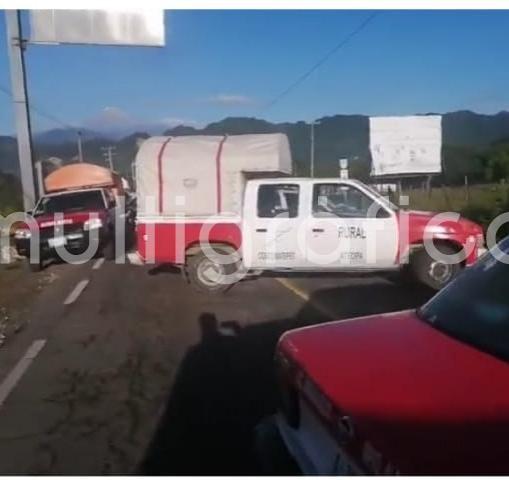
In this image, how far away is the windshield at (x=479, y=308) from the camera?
2592 millimetres

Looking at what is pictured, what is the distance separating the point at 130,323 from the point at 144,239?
2266 millimetres

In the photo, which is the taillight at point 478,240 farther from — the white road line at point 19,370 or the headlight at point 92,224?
the headlight at point 92,224

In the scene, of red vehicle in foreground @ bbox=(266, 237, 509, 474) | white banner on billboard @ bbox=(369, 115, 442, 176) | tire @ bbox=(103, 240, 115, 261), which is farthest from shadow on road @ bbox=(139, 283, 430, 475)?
white banner on billboard @ bbox=(369, 115, 442, 176)

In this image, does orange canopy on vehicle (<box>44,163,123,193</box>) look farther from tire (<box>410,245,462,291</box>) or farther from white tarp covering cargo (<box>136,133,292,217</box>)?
tire (<box>410,245,462,291</box>)

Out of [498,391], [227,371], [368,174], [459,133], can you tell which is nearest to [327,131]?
[459,133]

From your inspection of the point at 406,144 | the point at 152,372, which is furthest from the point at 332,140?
the point at 152,372

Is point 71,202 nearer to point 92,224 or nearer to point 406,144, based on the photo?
point 92,224

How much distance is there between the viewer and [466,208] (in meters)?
18.1

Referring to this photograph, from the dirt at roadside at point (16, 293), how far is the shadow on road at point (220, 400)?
2.35 meters

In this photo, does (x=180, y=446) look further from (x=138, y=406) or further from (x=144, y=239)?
(x=144, y=239)

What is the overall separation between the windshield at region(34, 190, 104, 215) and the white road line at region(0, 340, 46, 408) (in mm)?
7948

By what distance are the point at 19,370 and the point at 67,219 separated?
26.5 feet

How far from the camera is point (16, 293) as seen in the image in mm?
10562

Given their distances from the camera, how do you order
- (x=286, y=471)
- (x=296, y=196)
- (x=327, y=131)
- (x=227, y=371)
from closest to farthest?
(x=286, y=471)
(x=227, y=371)
(x=296, y=196)
(x=327, y=131)
